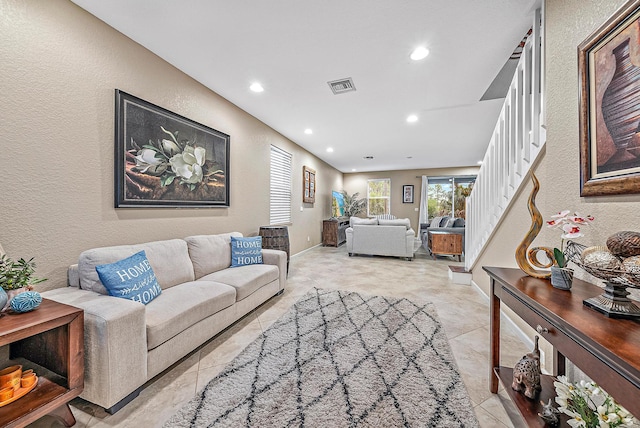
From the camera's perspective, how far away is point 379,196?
930 cm

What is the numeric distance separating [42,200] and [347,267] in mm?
3949

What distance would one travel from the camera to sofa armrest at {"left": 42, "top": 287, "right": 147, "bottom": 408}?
4.20ft

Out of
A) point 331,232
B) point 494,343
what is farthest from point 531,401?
point 331,232

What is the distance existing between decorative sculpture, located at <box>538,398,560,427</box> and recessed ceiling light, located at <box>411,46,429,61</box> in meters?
2.66

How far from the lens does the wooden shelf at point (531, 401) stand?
108 centimetres

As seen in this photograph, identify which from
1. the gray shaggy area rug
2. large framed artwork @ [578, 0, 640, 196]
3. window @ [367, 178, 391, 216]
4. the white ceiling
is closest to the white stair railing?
the white ceiling

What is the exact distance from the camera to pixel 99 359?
4.22 feet

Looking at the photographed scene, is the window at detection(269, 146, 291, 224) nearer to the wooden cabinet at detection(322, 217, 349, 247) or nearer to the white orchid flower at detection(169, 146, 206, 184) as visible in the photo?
the white orchid flower at detection(169, 146, 206, 184)

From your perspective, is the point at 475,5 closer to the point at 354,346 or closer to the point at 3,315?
the point at 354,346

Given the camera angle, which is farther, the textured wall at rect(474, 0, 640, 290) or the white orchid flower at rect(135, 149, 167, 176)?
the white orchid flower at rect(135, 149, 167, 176)

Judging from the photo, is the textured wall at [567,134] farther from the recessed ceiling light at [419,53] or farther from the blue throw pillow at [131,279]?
the blue throw pillow at [131,279]

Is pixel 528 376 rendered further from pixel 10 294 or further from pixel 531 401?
pixel 10 294

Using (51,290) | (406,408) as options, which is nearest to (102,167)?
Answer: (51,290)

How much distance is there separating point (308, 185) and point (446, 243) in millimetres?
3396
